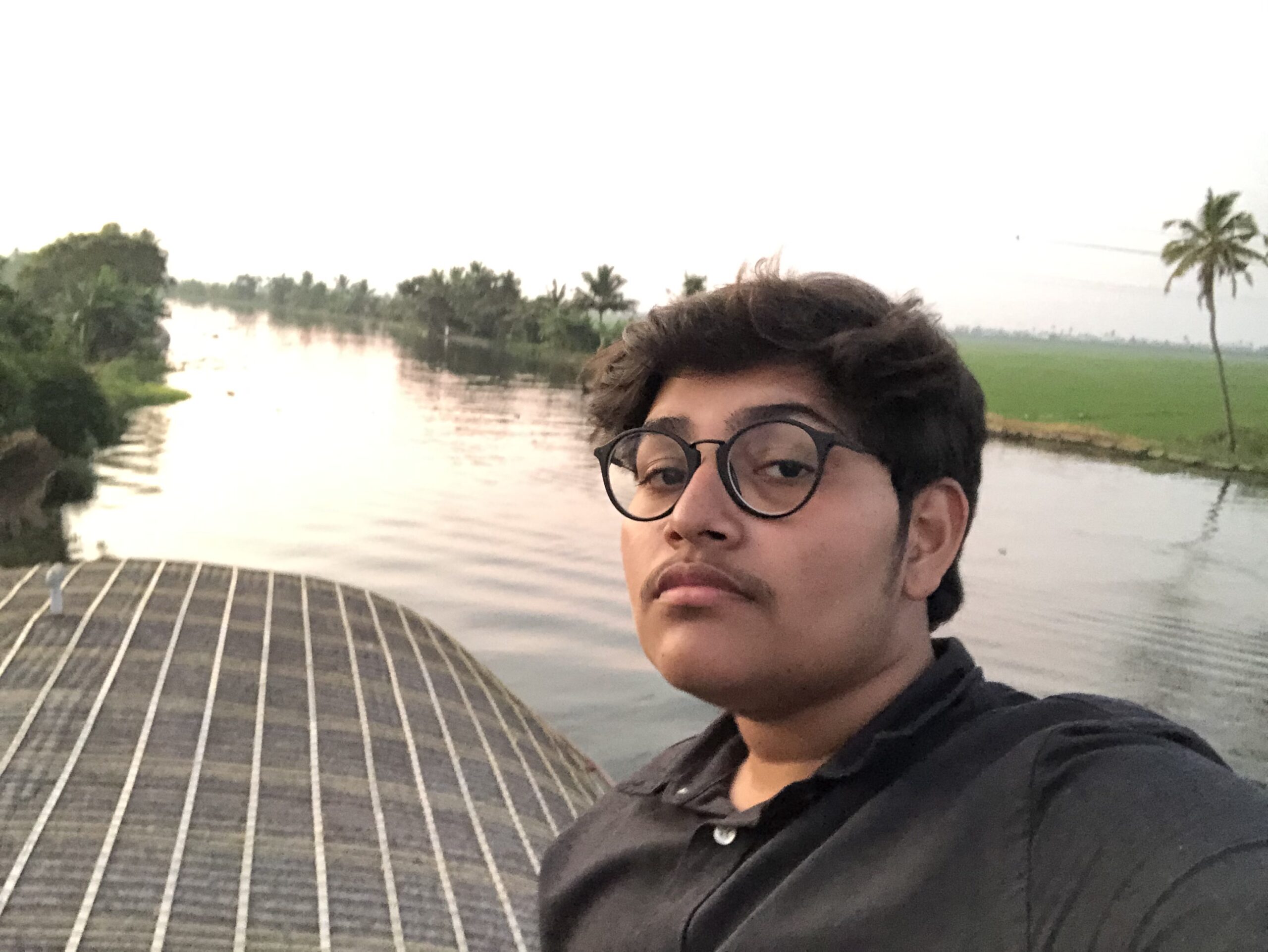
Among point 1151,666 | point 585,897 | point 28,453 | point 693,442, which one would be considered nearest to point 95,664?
point 585,897

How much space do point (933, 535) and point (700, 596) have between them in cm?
26

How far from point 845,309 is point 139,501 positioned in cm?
1113

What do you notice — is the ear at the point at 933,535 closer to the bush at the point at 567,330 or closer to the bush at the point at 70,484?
the bush at the point at 70,484

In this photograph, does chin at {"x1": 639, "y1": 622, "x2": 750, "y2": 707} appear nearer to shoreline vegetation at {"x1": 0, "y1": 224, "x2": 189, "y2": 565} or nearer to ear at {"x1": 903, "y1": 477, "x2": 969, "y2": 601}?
ear at {"x1": 903, "y1": 477, "x2": 969, "y2": 601}

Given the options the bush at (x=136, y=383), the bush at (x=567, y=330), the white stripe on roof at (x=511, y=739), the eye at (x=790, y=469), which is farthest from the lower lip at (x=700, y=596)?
the bush at (x=567, y=330)

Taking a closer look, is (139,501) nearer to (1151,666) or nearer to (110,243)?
(110,243)

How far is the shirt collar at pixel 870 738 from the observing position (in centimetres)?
77

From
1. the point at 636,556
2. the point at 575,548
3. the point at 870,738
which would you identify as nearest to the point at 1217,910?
the point at 870,738

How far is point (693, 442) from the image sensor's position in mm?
868

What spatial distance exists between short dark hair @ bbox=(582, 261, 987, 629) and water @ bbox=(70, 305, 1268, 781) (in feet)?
0.55

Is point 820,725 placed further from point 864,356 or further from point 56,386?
point 56,386

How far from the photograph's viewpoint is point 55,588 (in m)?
3.41

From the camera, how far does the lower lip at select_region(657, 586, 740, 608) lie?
32.1 inches

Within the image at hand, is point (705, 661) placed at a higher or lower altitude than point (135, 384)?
higher
